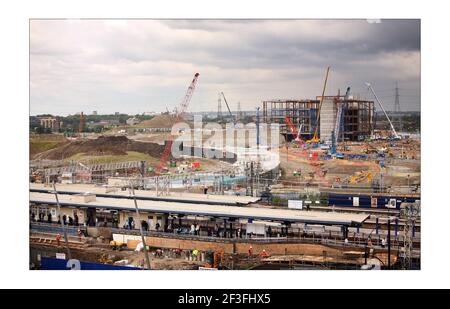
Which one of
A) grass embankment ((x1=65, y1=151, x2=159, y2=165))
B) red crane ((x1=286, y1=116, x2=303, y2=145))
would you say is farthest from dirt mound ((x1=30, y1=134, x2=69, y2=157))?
red crane ((x1=286, y1=116, x2=303, y2=145))

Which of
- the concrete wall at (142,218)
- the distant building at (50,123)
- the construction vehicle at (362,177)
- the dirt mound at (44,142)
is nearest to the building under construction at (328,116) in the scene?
the construction vehicle at (362,177)

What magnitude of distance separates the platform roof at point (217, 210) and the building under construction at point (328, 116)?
1.52 metres

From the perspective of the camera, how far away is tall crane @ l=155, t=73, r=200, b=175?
7.88 m

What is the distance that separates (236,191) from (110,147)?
7.34 ft

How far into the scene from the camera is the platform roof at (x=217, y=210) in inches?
293

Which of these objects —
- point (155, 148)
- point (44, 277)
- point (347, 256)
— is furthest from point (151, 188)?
point (347, 256)

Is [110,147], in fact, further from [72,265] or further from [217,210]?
A: [72,265]

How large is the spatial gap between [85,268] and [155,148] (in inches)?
106

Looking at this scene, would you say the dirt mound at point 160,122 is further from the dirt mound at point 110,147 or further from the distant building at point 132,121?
the dirt mound at point 110,147

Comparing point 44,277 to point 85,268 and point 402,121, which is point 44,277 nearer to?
point 85,268

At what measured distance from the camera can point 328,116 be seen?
9.07 meters

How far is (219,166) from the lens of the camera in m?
8.99

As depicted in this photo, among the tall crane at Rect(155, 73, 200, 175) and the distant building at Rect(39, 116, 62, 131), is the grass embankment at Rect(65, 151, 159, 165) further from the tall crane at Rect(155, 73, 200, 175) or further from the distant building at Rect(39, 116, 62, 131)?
the distant building at Rect(39, 116, 62, 131)

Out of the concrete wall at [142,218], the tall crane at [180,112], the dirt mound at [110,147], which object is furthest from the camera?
the dirt mound at [110,147]
